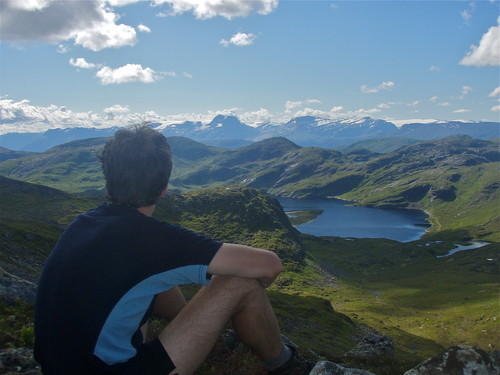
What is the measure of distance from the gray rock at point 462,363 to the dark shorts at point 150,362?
6372 millimetres

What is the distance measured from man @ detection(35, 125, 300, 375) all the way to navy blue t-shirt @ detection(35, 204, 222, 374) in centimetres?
1

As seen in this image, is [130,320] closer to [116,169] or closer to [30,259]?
[116,169]

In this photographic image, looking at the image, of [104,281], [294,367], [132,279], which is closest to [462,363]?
[294,367]

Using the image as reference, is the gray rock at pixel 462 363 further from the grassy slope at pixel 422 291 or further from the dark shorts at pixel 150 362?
the grassy slope at pixel 422 291

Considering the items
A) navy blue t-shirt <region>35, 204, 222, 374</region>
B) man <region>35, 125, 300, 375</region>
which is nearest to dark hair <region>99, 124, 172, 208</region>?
man <region>35, 125, 300, 375</region>

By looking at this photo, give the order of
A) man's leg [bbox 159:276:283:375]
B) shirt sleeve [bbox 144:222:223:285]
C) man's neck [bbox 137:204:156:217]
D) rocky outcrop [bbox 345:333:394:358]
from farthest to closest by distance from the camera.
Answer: rocky outcrop [bbox 345:333:394:358] → man's leg [bbox 159:276:283:375] → man's neck [bbox 137:204:156:217] → shirt sleeve [bbox 144:222:223:285]

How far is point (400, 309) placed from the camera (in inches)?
4353

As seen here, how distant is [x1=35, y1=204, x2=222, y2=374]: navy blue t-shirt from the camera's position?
5406 mm

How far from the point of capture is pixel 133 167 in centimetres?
618

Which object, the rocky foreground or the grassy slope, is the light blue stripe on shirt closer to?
the rocky foreground

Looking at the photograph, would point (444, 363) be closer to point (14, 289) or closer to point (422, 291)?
point (14, 289)

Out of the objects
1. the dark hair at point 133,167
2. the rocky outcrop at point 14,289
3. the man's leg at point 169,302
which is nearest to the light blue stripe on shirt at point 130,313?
the dark hair at point 133,167

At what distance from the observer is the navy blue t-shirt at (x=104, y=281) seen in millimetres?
5406

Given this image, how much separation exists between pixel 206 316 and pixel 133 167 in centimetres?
308
